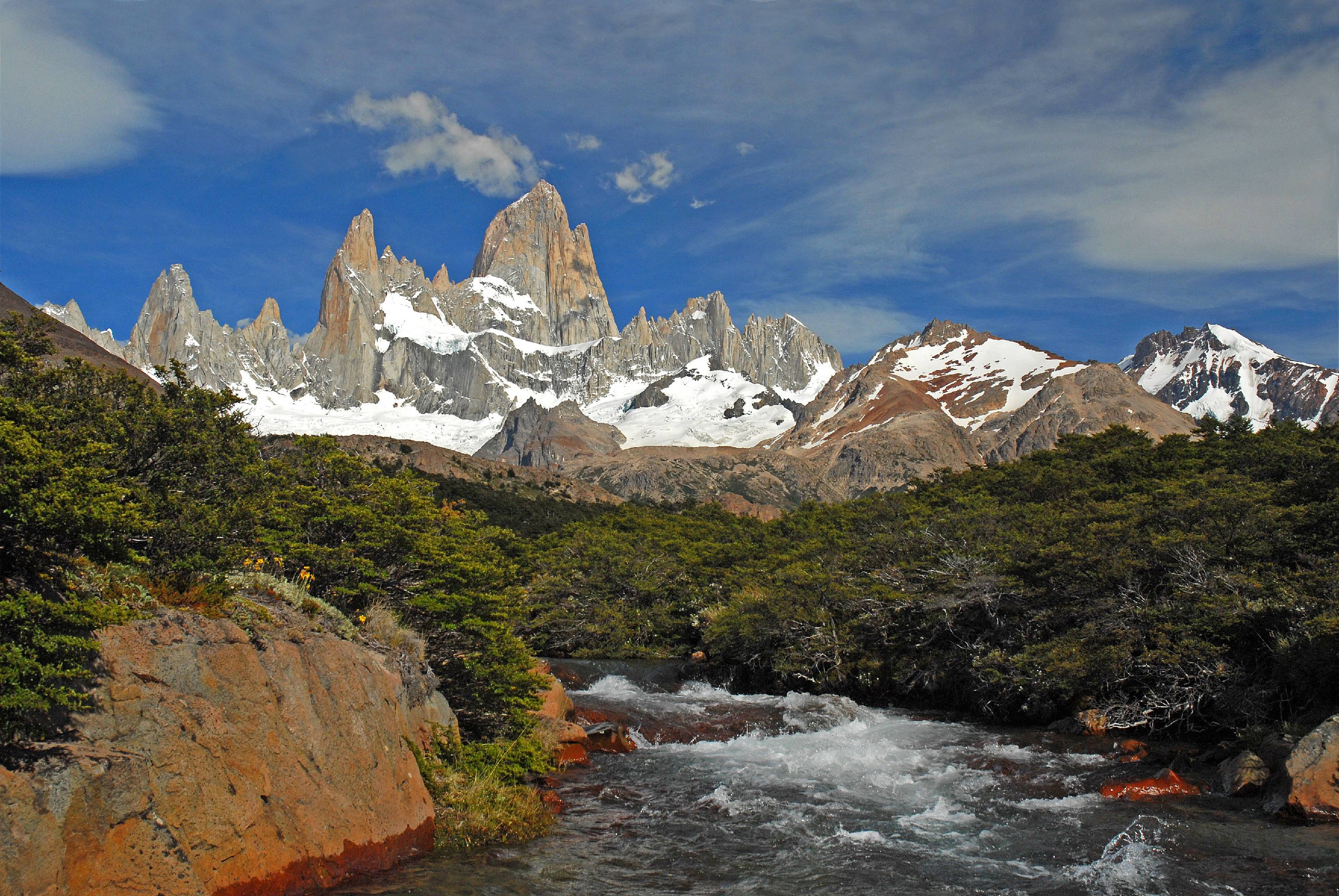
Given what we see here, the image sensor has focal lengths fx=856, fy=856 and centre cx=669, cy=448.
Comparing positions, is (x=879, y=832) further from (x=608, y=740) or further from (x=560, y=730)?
(x=608, y=740)

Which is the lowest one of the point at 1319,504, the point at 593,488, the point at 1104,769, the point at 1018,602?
the point at 1104,769

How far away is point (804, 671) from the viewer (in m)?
34.6

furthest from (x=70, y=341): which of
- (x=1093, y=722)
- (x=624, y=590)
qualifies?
(x=1093, y=722)

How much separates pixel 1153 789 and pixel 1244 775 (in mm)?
1757

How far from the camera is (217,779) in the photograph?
10367 mm

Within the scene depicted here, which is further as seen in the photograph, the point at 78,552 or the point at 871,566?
the point at 871,566

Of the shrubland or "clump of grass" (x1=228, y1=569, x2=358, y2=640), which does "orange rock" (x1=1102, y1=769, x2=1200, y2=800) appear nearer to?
the shrubland

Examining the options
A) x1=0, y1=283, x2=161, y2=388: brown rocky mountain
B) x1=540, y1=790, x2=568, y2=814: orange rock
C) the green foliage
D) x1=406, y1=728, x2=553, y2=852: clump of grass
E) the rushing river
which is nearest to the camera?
the rushing river

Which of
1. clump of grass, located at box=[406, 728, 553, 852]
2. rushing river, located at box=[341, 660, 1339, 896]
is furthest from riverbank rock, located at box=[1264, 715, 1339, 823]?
clump of grass, located at box=[406, 728, 553, 852]

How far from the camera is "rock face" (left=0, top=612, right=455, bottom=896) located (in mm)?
8469

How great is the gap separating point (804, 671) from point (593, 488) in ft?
306

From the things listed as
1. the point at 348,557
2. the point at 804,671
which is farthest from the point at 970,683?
the point at 348,557

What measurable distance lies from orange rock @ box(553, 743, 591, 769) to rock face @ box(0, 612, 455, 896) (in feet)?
27.0

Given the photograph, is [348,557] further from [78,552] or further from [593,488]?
[593,488]
